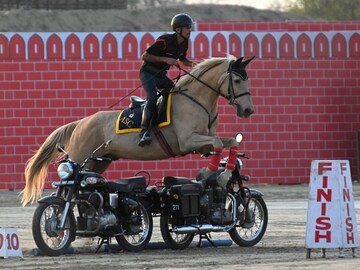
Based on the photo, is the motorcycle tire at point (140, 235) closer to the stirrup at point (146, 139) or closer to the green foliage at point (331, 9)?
the stirrup at point (146, 139)

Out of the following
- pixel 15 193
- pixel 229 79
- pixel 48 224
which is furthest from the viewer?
pixel 15 193

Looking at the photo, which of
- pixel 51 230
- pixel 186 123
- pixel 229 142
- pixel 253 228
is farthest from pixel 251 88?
pixel 51 230

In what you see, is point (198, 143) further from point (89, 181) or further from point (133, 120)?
point (89, 181)

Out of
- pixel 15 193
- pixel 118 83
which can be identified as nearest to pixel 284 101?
pixel 118 83

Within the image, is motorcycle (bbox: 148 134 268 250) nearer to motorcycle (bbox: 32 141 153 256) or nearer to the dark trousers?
motorcycle (bbox: 32 141 153 256)

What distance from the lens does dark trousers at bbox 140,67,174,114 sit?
18625 mm

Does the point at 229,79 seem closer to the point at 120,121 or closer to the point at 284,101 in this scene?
the point at 120,121

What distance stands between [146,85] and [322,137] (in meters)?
14.0

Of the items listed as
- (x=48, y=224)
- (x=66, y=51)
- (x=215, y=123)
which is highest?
(x=66, y=51)

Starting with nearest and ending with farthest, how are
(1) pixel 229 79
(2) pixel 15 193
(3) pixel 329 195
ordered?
(3) pixel 329 195 < (1) pixel 229 79 < (2) pixel 15 193

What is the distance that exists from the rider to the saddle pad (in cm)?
15

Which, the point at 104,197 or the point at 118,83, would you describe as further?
the point at 118,83

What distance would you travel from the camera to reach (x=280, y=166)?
31938mm

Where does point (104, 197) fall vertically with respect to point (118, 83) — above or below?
Result: below
